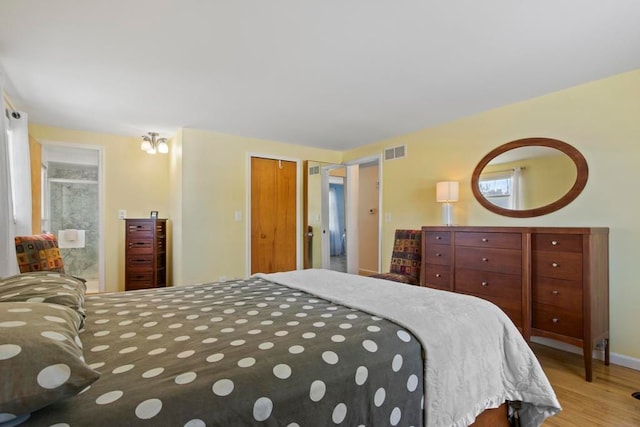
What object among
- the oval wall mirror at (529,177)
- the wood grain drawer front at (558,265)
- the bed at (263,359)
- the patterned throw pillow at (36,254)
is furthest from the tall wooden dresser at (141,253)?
the wood grain drawer front at (558,265)

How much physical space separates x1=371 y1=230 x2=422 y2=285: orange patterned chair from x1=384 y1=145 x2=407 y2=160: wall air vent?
1.12 m

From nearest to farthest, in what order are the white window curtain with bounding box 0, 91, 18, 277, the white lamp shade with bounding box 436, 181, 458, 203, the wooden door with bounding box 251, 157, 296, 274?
1. the white window curtain with bounding box 0, 91, 18, 277
2. the white lamp shade with bounding box 436, 181, 458, 203
3. the wooden door with bounding box 251, 157, 296, 274

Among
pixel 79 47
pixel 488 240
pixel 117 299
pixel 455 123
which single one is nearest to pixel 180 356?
pixel 117 299

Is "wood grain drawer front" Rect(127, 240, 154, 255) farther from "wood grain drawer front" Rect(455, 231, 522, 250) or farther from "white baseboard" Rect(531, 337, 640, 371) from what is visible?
"white baseboard" Rect(531, 337, 640, 371)

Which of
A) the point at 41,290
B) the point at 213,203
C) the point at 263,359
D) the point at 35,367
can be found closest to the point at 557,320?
the point at 263,359

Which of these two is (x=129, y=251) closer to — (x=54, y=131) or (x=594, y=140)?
(x=54, y=131)

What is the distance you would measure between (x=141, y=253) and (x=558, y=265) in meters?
4.45

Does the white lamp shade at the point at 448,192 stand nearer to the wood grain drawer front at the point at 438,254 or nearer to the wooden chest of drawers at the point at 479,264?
the wooden chest of drawers at the point at 479,264

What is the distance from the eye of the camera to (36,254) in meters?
2.38

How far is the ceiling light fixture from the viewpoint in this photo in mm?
4129

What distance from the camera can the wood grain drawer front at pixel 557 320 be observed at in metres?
2.36

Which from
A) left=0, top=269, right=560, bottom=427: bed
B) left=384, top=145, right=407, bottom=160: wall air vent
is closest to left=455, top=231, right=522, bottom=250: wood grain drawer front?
left=0, top=269, right=560, bottom=427: bed

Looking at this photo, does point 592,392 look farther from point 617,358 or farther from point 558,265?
point 558,265

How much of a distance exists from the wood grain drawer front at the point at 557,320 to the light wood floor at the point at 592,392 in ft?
0.99
